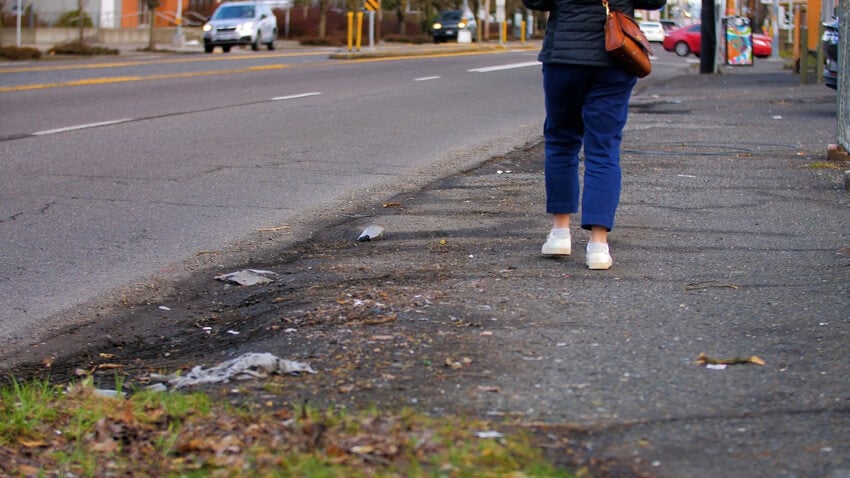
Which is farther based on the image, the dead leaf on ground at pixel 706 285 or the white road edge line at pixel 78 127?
the white road edge line at pixel 78 127

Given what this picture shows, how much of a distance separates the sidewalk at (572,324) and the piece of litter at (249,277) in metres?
0.09

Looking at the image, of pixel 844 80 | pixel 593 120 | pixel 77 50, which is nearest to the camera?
pixel 593 120

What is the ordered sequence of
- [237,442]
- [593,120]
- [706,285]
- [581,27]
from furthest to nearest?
[593,120], [581,27], [706,285], [237,442]

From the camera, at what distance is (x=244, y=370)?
12.3 ft

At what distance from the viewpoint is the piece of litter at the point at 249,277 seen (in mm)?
5445

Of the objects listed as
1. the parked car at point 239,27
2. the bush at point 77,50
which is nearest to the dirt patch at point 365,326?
the bush at point 77,50

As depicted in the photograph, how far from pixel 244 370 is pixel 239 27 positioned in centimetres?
3229

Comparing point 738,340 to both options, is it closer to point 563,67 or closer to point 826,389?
point 826,389

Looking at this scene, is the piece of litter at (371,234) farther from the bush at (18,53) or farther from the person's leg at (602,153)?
the bush at (18,53)

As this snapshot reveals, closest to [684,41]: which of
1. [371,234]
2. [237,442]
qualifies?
[371,234]

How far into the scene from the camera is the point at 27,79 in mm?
17438

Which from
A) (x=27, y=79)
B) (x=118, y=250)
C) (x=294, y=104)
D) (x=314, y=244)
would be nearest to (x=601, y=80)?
(x=314, y=244)

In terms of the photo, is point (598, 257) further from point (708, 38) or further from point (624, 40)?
point (708, 38)

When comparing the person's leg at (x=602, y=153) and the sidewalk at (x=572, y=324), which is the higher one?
the person's leg at (x=602, y=153)
